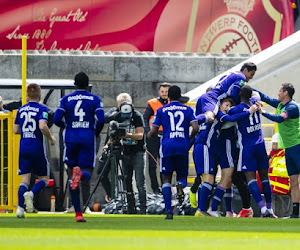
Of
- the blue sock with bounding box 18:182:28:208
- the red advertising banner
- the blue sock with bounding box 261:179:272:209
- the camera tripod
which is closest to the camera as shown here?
the blue sock with bounding box 18:182:28:208

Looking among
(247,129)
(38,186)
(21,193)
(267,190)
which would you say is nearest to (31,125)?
(38,186)

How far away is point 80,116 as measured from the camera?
14594mm

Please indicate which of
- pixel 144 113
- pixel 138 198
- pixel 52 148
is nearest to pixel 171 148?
pixel 138 198

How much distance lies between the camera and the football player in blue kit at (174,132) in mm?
16094

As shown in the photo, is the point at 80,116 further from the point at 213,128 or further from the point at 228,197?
the point at 228,197

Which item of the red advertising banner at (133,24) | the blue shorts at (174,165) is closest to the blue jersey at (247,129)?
the blue shorts at (174,165)

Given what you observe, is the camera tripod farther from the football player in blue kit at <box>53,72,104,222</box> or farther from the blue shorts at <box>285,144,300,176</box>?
the football player in blue kit at <box>53,72,104,222</box>

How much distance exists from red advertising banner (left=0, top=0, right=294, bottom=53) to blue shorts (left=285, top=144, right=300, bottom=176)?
241 inches

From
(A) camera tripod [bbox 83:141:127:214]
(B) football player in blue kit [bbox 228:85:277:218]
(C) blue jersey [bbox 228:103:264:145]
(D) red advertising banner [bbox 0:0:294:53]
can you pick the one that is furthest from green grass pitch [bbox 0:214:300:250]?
(D) red advertising banner [bbox 0:0:294:53]

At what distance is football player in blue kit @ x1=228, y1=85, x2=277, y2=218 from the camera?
16422 mm

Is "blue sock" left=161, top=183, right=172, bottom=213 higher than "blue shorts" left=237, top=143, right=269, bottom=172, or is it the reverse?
"blue shorts" left=237, top=143, right=269, bottom=172

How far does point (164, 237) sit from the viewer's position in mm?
11508

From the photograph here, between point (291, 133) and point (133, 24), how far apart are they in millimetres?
6226

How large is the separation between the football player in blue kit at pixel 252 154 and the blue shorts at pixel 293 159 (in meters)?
0.48
